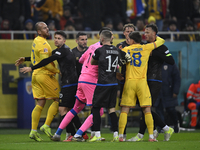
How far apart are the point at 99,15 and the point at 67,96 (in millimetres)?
7536

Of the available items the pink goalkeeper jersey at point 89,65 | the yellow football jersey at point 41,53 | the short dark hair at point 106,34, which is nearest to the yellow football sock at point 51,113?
the yellow football jersey at point 41,53

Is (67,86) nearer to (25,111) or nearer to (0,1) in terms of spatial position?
(25,111)

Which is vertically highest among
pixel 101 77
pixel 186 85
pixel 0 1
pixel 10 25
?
pixel 0 1

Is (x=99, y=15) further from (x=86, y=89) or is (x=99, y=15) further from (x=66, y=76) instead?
(x=86, y=89)

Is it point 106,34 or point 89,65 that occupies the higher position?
point 106,34

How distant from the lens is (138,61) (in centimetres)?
707

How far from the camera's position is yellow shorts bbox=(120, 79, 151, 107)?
7.05 meters

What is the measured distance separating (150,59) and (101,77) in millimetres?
1160

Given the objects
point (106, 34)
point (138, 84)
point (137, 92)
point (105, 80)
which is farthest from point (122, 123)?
point (106, 34)

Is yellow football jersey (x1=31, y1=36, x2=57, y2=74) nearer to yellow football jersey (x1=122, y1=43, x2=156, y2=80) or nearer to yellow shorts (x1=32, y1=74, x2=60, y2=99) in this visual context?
yellow shorts (x1=32, y1=74, x2=60, y2=99)

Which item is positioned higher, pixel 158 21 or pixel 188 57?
pixel 158 21

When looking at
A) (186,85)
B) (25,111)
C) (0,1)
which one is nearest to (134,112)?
(186,85)

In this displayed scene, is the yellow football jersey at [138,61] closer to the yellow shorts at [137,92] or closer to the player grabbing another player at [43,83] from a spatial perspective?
the yellow shorts at [137,92]

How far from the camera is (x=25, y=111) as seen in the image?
12039mm
